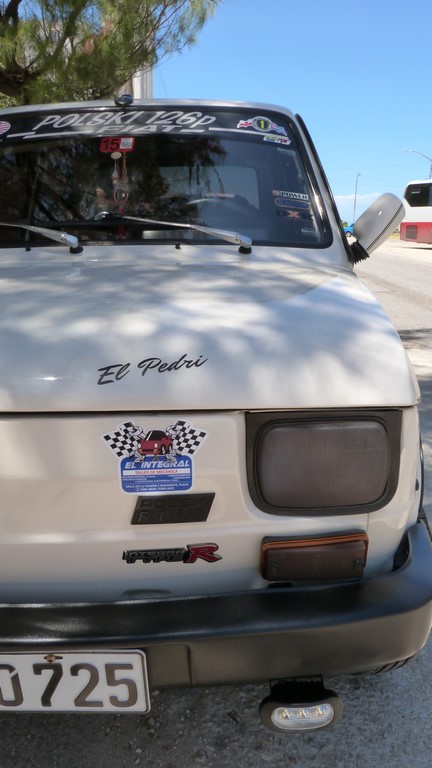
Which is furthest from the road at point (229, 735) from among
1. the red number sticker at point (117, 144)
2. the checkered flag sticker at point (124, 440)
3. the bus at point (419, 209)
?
the bus at point (419, 209)

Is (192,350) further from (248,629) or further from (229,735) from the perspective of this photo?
(229,735)

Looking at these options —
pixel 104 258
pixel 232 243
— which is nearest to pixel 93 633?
pixel 104 258

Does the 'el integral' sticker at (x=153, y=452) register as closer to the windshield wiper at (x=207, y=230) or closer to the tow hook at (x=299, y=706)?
the tow hook at (x=299, y=706)

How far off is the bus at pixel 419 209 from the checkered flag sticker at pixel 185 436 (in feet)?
91.8

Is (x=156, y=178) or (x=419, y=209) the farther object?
(x=419, y=209)

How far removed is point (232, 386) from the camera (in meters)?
1.46

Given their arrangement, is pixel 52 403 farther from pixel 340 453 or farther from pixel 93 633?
pixel 340 453

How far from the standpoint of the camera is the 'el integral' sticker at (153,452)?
1.45 meters

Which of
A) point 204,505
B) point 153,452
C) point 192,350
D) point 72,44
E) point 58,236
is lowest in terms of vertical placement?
point 204,505

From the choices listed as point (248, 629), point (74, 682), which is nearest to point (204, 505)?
point (248, 629)

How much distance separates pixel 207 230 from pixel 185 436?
1.25 metres

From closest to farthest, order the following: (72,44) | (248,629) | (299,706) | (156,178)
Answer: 1. (248,629)
2. (299,706)
3. (156,178)
4. (72,44)


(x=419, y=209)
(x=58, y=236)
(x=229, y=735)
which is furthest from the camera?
(x=419, y=209)

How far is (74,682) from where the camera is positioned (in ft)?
4.80
